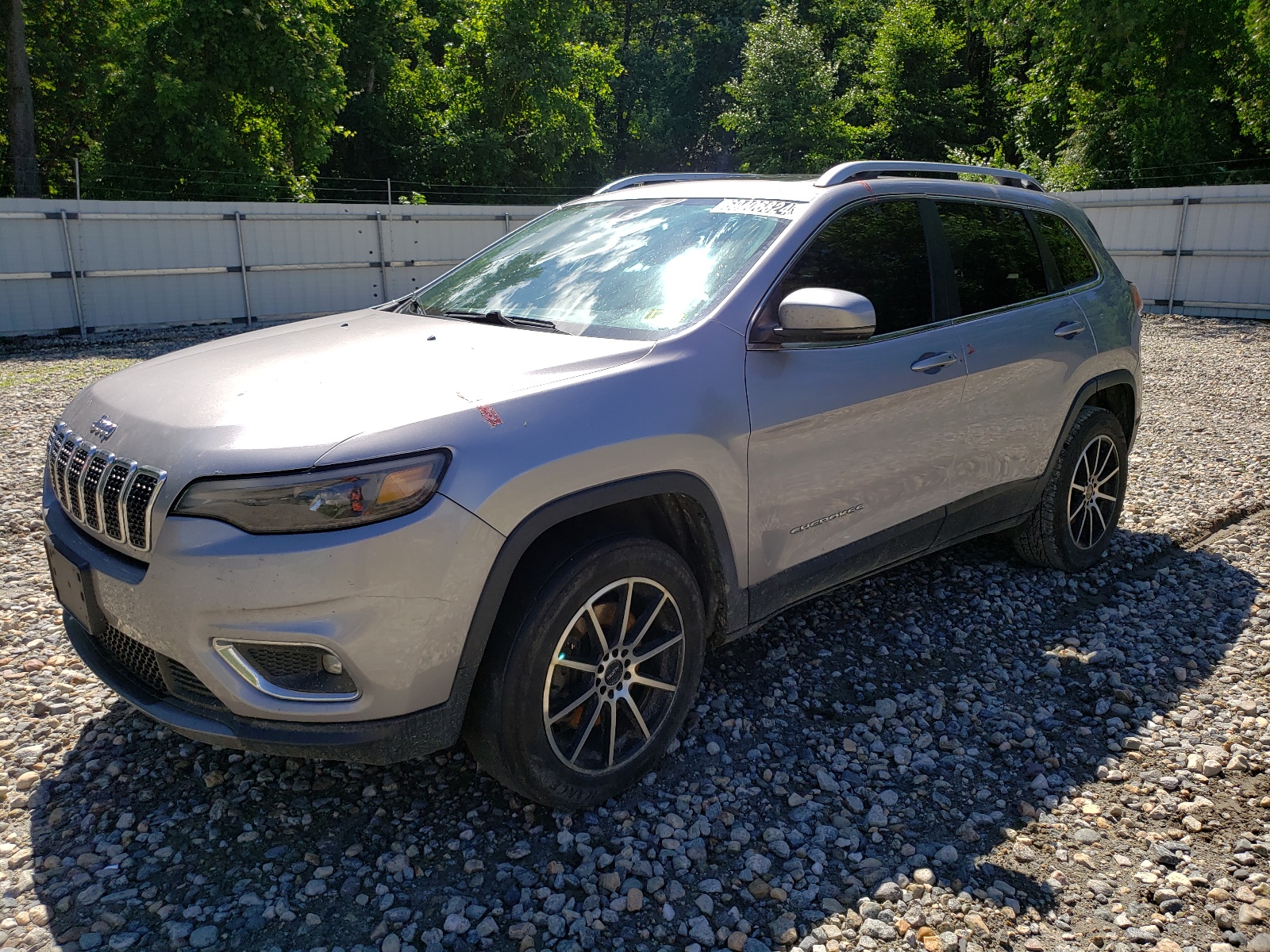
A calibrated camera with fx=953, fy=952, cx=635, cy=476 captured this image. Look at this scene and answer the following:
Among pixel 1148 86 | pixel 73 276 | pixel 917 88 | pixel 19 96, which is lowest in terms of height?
pixel 73 276

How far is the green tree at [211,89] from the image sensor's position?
72.0ft

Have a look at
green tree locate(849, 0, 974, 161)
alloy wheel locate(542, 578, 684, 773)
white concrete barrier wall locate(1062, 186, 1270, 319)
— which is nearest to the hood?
alloy wheel locate(542, 578, 684, 773)

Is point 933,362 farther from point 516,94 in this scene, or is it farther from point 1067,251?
point 516,94

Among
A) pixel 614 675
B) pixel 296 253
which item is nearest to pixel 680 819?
pixel 614 675

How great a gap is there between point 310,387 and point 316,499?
52 centimetres

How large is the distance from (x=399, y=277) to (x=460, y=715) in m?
17.3

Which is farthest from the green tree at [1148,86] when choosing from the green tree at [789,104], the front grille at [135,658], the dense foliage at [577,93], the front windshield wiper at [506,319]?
the front grille at [135,658]

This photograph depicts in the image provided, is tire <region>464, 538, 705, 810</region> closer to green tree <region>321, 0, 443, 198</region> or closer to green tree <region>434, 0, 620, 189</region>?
green tree <region>434, 0, 620, 189</region>

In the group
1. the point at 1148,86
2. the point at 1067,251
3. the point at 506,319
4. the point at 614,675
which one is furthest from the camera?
the point at 1148,86

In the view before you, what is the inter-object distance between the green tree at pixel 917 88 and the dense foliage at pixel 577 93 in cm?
8

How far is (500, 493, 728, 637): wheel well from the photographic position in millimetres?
2707

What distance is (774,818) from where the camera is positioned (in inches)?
117

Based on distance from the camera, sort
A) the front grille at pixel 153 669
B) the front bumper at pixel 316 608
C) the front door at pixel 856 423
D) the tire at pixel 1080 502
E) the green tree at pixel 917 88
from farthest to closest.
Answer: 1. the green tree at pixel 917 88
2. the tire at pixel 1080 502
3. the front door at pixel 856 423
4. the front grille at pixel 153 669
5. the front bumper at pixel 316 608

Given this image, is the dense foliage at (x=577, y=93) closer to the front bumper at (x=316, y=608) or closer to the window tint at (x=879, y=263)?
the window tint at (x=879, y=263)
